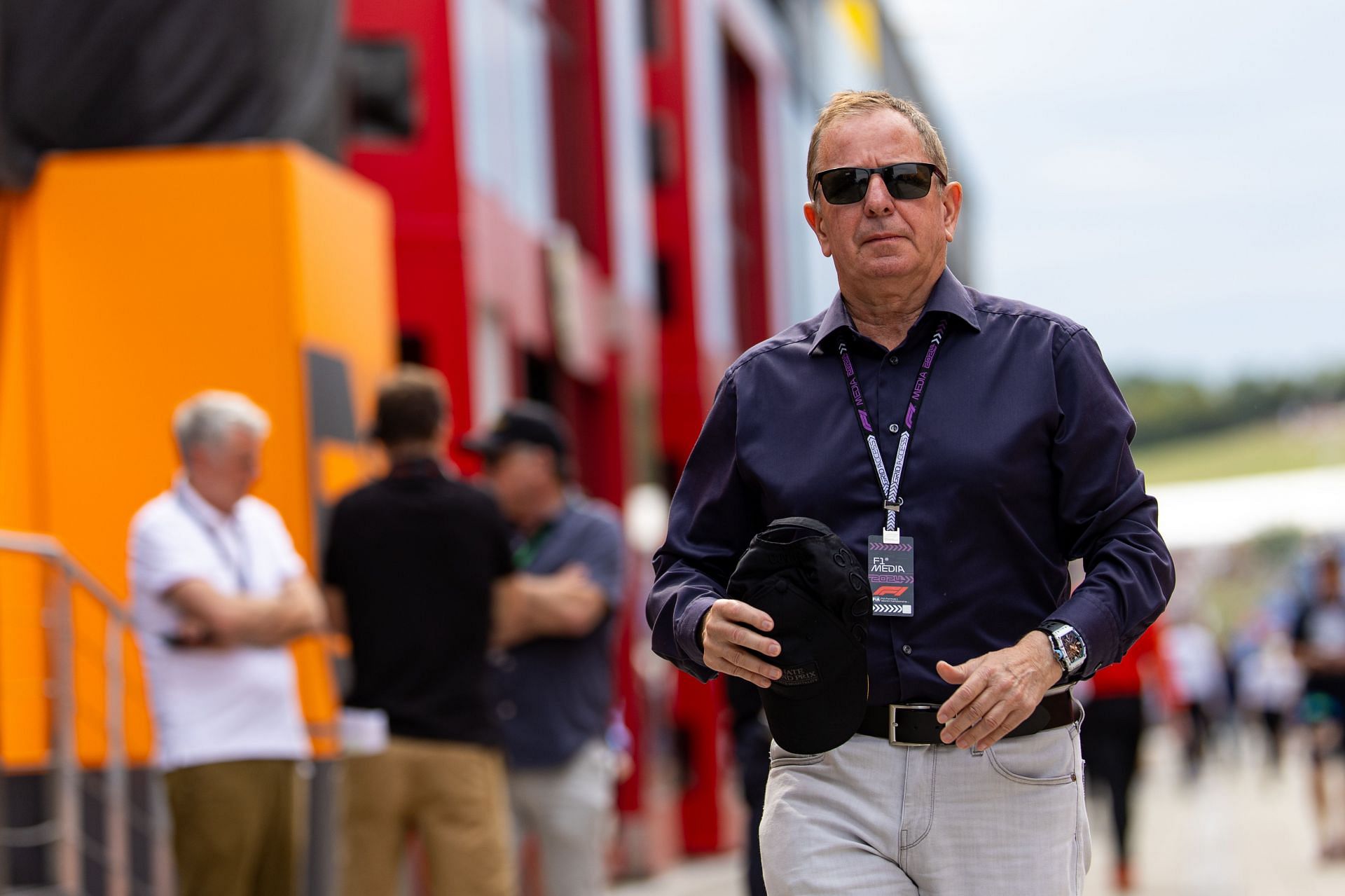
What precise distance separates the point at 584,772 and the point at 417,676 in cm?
113

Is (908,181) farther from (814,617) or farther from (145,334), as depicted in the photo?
(145,334)

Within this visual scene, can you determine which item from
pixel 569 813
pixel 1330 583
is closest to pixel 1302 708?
pixel 1330 583

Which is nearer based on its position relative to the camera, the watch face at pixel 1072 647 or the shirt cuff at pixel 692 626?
the watch face at pixel 1072 647

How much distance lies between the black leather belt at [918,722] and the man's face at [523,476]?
4.01 m

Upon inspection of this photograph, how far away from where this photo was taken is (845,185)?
3562 millimetres

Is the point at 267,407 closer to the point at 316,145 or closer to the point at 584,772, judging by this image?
the point at 316,145

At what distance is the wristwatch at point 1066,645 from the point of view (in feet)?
10.7

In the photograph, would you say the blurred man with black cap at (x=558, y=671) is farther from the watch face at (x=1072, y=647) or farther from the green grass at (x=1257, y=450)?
the green grass at (x=1257, y=450)

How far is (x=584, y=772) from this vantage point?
7293 mm

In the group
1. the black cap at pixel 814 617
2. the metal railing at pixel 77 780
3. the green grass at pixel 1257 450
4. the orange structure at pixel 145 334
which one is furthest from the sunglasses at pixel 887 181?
the green grass at pixel 1257 450

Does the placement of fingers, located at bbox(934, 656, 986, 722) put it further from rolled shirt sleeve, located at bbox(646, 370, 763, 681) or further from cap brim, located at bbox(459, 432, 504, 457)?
cap brim, located at bbox(459, 432, 504, 457)

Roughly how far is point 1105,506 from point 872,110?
0.80 m

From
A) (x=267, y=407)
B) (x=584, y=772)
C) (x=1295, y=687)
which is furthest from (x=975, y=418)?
(x=1295, y=687)

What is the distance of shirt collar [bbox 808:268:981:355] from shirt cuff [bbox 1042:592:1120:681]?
540mm
